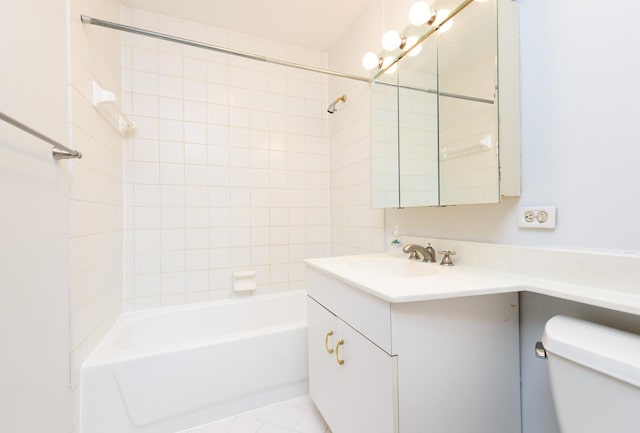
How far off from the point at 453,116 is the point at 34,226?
1599 mm

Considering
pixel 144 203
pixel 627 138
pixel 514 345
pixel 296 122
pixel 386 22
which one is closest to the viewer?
pixel 627 138

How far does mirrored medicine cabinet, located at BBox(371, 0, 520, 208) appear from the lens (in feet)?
3.09

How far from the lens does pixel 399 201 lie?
1.50 m

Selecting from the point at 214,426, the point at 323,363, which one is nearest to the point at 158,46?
the point at 323,363

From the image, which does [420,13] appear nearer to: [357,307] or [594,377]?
[357,307]

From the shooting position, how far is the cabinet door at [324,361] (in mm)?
1126

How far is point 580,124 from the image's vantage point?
0.79 metres

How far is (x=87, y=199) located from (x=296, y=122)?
1559 mm

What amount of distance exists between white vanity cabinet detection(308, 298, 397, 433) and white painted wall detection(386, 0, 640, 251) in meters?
0.67

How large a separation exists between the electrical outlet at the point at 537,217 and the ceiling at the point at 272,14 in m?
1.69

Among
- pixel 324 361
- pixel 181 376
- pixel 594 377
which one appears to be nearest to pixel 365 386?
pixel 324 361

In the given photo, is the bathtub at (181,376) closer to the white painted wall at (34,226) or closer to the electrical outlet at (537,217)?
the white painted wall at (34,226)

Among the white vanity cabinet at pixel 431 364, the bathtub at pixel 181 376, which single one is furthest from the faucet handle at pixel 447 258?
the bathtub at pixel 181 376

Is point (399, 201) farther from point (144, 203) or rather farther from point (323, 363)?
point (144, 203)
